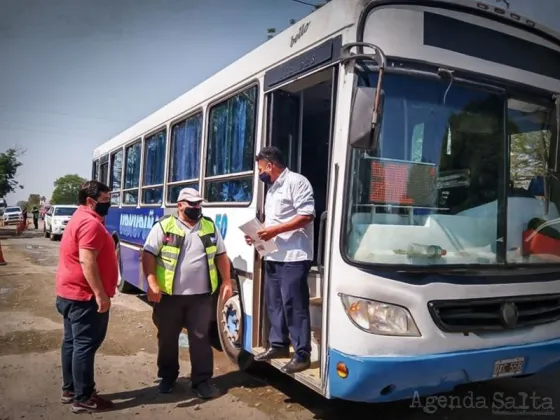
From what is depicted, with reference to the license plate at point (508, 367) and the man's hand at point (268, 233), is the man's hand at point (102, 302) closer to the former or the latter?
the man's hand at point (268, 233)

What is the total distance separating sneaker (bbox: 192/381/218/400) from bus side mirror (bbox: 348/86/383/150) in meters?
2.67

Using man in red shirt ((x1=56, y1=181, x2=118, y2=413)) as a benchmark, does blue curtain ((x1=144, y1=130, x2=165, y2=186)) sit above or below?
above

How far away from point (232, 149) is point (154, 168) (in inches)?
111

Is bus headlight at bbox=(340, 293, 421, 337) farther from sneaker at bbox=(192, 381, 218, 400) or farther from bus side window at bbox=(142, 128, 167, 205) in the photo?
bus side window at bbox=(142, 128, 167, 205)

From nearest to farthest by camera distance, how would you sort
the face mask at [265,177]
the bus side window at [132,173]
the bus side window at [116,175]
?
the face mask at [265,177], the bus side window at [132,173], the bus side window at [116,175]

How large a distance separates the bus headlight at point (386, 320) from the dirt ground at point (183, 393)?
1.35 m

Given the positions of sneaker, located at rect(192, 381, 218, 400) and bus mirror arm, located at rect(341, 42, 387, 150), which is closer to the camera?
bus mirror arm, located at rect(341, 42, 387, 150)

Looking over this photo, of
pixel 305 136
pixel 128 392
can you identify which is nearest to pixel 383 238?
pixel 305 136

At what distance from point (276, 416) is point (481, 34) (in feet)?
11.2

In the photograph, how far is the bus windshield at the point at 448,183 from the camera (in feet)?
11.5

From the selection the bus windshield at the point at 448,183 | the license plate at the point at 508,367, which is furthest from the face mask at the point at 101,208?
the license plate at the point at 508,367

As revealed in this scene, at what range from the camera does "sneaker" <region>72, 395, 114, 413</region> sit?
14.1 feet

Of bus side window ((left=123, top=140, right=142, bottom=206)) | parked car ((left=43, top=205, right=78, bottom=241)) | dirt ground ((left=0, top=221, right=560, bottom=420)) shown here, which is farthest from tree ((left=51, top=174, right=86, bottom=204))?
dirt ground ((left=0, top=221, right=560, bottom=420))

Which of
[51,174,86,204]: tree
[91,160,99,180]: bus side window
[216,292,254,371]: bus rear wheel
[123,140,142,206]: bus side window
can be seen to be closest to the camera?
[216,292,254,371]: bus rear wheel
